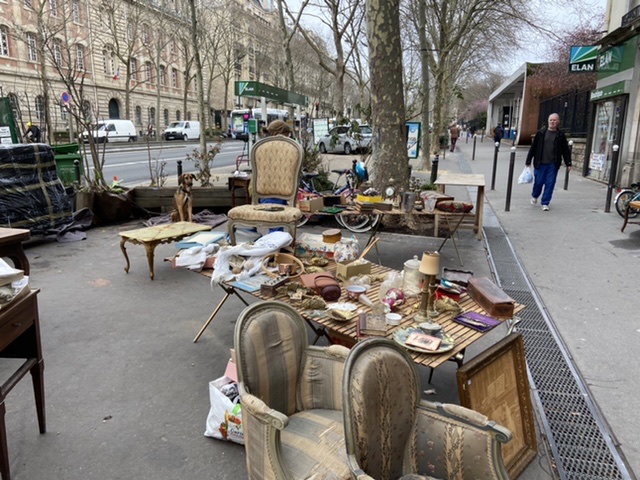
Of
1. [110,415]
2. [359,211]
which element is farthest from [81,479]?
[359,211]

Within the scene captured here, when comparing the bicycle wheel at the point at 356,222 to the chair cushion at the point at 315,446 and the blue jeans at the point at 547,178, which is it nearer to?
the blue jeans at the point at 547,178

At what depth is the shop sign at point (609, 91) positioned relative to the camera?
1166cm

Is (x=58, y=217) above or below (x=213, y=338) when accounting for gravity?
above

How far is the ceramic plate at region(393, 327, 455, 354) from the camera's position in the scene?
2.54m

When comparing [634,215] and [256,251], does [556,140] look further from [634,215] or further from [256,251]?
[256,251]

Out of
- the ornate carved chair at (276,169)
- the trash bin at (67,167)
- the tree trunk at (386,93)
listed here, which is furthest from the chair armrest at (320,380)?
the trash bin at (67,167)

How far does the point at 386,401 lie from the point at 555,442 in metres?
1.44

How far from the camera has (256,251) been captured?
4.06 m

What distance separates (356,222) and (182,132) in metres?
36.9

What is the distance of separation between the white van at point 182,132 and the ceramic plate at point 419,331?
4166 centimetres

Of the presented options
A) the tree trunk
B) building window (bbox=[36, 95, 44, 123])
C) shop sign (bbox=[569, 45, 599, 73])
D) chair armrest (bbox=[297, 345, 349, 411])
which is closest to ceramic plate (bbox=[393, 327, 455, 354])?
chair armrest (bbox=[297, 345, 349, 411])

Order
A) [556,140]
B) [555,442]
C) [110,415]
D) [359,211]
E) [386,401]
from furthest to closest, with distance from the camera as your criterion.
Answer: [556,140] < [359,211] < [110,415] < [555,442] < [386,401]

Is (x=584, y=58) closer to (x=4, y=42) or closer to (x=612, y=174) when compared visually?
(x=612, y=174)

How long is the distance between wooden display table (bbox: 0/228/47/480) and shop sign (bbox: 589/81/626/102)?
13.4 meters
